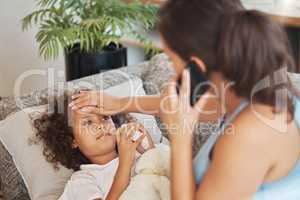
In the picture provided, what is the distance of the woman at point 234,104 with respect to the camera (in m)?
1.04

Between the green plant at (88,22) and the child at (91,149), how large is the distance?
61cm

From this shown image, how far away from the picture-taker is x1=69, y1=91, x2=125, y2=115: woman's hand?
5.11ft

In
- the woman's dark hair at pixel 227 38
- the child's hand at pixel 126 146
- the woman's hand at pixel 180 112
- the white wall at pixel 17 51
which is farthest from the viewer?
the white wall at pixel 17 51

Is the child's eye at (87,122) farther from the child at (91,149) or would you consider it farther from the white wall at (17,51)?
the white wall at (17,51)

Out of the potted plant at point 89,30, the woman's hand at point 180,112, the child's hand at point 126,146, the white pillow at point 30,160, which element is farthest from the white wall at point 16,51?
the woman's hand at point 180,112

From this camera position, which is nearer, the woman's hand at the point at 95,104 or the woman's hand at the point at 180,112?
the woman's hand at the point at 180,112

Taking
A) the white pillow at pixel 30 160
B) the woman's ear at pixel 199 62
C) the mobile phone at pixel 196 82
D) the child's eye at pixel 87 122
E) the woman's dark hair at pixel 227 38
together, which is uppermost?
the woman's dark hair at pixel 227 38

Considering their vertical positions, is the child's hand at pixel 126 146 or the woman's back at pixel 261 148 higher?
the woman's back at pixel 261 148

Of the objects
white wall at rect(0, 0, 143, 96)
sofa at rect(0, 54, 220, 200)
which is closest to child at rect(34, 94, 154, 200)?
sofa at rect(0, 54, 220, 200)

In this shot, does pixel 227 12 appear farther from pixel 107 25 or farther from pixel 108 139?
pixel 107 25

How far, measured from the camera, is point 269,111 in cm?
113

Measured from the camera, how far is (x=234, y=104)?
1170 millimetres

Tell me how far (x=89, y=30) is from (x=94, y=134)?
0.84 metres

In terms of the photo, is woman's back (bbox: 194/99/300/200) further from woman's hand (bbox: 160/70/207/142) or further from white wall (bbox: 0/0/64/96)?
white wall (bbox: 0/0/64/96)
